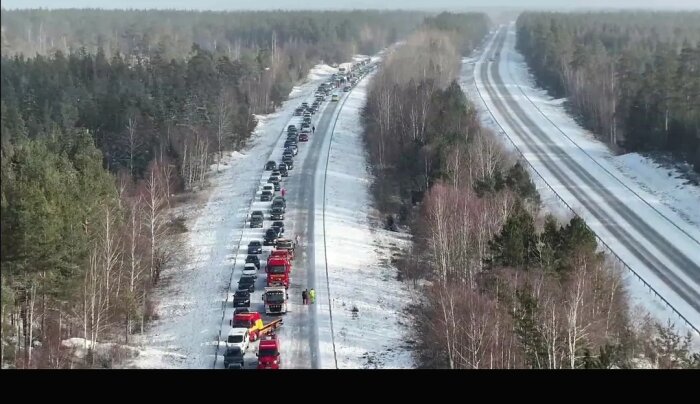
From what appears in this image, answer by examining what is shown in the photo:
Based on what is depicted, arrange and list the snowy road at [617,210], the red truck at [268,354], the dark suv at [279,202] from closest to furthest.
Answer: the red truck at [268,354] < the snowy road at [617,210] < the dark suv at [279,202]

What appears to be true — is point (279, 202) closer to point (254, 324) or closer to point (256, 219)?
point (256, 219)

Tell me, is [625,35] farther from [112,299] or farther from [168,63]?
[112,299]

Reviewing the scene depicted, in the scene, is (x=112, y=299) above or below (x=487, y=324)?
below

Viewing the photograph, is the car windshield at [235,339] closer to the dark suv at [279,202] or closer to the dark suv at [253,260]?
the dark suv at [253,260]

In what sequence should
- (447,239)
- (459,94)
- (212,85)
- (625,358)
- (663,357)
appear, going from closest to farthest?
(625,358) → (663,357) → (447,239) → (459,94) → (212,85)

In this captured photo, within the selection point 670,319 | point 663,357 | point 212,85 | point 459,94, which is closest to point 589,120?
point 459,94

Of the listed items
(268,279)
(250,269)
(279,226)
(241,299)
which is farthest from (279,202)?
(241,299)

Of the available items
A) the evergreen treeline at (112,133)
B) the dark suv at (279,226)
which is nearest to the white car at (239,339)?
the evergreen treeline at (112,133)
